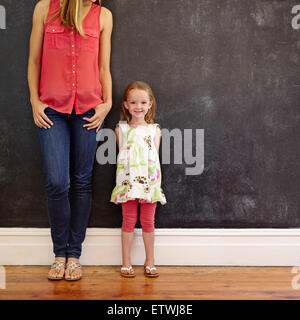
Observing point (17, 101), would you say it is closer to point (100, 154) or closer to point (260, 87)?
point (100, 154)

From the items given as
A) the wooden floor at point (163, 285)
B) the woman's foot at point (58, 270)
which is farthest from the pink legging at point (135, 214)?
the woman's foot at point (58, 270)

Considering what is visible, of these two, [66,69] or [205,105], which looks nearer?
[66,69]

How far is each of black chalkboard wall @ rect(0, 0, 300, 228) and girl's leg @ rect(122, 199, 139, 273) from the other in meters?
0.14

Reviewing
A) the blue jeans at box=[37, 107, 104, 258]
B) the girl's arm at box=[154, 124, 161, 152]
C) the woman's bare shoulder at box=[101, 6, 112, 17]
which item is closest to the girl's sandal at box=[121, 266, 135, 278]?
the blue jeans at box=[37, 107, 104, 258]

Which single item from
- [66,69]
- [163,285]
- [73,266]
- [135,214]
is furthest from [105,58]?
[163,285]

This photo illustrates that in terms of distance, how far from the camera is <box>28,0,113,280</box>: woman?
1.81 meters

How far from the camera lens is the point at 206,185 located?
212 centimetres

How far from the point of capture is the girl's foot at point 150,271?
190 cm

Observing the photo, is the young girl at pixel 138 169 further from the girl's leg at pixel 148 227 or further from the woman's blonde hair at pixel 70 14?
the woman's blonde hair at pixel 70 14

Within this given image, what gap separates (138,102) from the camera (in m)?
1.91

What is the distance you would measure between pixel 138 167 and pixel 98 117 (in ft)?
1.10

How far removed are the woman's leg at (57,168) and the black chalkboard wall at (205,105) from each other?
0.26 m

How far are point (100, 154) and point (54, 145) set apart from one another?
1.12ft

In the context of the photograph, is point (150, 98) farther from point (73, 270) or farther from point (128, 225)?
point (73, 270)
